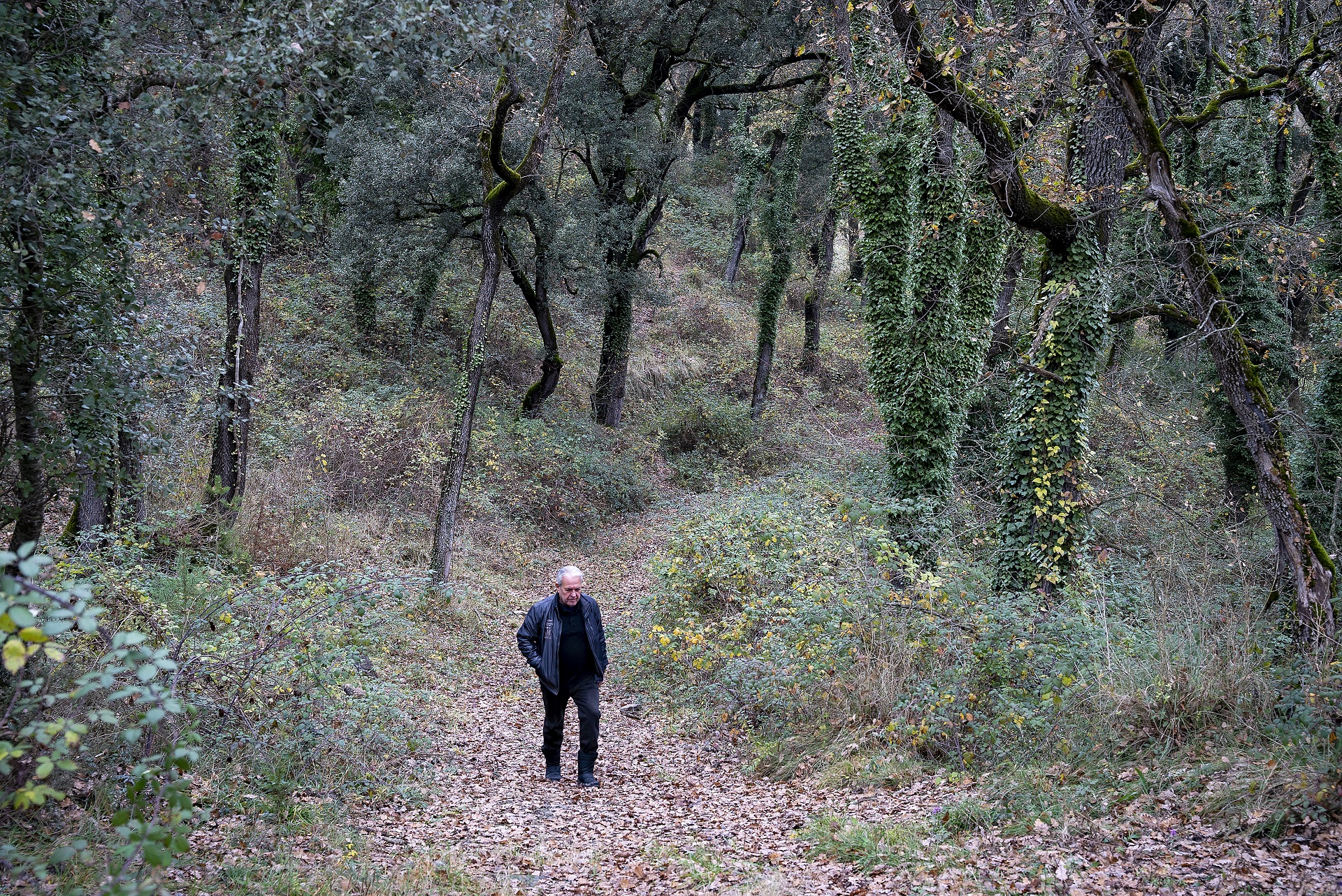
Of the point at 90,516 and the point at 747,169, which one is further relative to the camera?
the point at 747,169

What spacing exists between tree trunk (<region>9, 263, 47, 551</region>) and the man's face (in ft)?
11.3

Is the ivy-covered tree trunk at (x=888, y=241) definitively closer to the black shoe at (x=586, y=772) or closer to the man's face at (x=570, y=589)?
the man's face at (x=570, y=589)

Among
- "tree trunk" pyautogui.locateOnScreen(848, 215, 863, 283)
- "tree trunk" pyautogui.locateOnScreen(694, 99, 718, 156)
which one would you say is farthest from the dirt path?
"tree trunk" pyautogui.locateOnScreen(694, 99, 718, 156)

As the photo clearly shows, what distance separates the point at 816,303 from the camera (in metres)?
28.5

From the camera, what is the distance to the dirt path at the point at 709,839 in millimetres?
4188

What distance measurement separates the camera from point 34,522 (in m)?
4.96

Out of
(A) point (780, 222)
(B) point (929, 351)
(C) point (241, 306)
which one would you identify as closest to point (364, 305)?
(C) point (241, 306)

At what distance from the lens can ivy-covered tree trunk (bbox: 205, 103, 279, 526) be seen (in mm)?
9117

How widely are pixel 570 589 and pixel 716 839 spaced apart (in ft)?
6.96

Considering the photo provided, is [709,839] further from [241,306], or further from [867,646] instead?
[241,306]

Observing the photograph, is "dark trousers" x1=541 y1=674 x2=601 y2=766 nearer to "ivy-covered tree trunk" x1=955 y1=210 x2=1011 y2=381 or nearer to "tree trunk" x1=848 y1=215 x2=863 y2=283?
"ivy-covered tree trunk" x1=955 y1=210 x2=1011 y2=381

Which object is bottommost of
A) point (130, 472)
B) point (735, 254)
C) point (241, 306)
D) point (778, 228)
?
point (130, 472)

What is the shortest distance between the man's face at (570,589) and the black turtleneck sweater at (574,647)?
7cm

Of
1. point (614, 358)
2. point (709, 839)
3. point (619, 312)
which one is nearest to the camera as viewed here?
point (709, 839)
